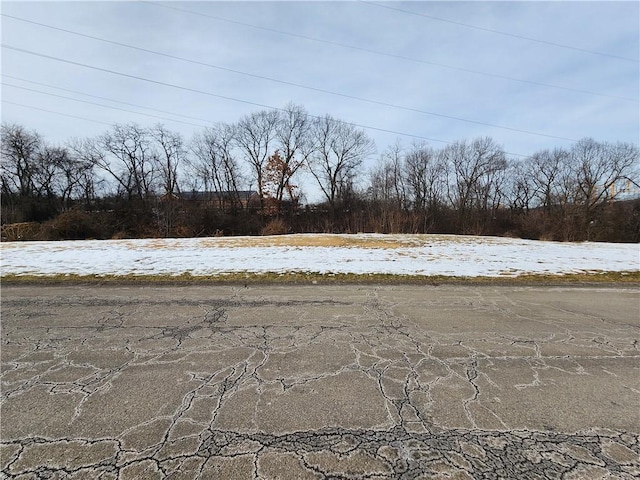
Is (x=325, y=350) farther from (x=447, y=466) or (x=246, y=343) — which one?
(x=447, y=466)

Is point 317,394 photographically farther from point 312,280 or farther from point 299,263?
A: point 299,263

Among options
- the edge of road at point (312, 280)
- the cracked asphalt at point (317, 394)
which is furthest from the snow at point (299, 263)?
the cracked asphalt at point (317, 394)

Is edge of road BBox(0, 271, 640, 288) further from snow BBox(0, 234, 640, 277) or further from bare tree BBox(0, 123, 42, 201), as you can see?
bare tree BBox(0, 123, 42, 201)

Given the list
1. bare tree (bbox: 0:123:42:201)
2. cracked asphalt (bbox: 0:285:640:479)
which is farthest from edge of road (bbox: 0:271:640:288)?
bare tree (bbox: 0:123:42:201)

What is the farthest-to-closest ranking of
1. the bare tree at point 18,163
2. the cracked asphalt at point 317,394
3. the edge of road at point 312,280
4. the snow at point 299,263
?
the bare tree at point 18,163
the snow at point 299,263
the edge of road at point 312,280
the cracked asphalt at point 317,394

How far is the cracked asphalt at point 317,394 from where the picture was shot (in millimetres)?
1957

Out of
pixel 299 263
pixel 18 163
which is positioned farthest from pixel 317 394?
pixel 18 163

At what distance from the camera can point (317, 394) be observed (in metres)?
2.70

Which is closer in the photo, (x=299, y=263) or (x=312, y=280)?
(x=312, y=280)

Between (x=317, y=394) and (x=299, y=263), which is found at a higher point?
(x=299, y=263)

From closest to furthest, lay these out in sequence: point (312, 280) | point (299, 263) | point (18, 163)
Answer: point (312, 280) < point (299, 263) < point (18, 163)

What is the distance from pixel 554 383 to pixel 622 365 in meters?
1.15

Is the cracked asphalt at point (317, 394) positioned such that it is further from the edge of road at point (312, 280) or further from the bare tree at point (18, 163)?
the bare tree at point (18, 163)

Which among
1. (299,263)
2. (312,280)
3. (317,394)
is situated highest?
(299,263)
